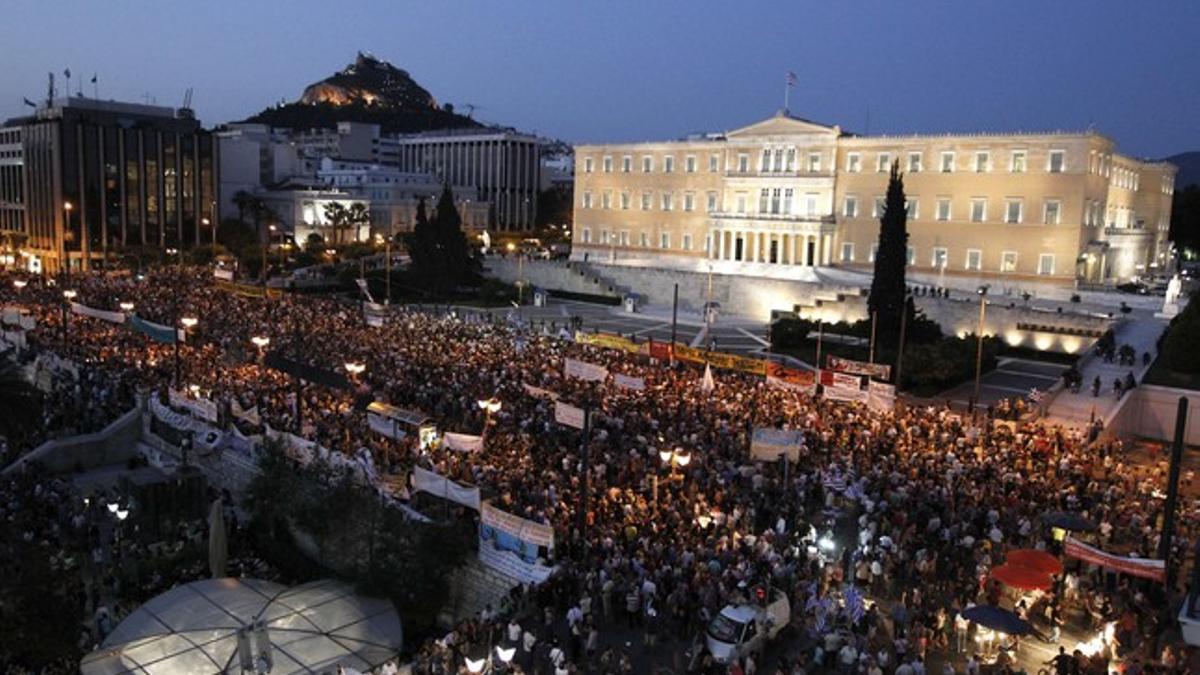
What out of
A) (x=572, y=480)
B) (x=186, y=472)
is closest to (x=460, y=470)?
(x=572, y=480)

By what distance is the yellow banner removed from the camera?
177 ft

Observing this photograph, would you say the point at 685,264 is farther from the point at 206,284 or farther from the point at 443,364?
the point at 443,364

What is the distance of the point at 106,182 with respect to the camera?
326 ft

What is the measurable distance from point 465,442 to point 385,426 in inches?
139

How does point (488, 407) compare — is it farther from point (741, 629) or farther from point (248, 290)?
point (248, 290)

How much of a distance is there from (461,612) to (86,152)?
94036mm

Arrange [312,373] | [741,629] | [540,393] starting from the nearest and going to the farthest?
1. [741,629]
2. [312,373]
3. [540,393]

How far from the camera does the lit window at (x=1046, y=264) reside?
59.9 metres

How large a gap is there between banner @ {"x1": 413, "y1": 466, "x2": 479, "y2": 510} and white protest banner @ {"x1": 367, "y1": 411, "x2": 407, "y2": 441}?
3.87 m

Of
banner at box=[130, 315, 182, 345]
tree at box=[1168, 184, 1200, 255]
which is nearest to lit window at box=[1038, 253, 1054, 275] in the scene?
tree at box=[1168, 184, 1200, 255]

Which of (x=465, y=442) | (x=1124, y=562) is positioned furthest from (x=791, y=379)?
(x=1124, y=562)

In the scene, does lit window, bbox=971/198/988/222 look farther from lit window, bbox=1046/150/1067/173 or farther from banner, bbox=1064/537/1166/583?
banner, bbox=1064/537/1166/583

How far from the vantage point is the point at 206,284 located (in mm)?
62219

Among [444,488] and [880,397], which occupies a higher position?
[880,397]
